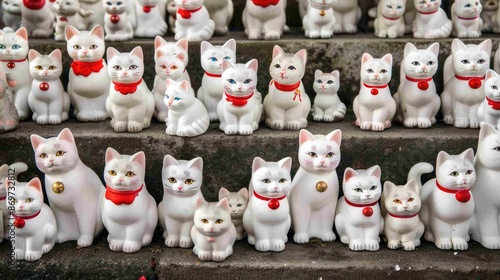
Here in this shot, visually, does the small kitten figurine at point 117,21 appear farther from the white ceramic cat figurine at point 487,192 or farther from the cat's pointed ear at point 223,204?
the white ceramic cat figurine at point 487,192

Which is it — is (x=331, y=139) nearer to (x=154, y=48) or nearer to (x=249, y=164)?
(x=249, y=164)

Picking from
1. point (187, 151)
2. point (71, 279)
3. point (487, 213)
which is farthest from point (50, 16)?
point (487, 213)

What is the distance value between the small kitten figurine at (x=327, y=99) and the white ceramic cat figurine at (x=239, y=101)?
0.44 meters


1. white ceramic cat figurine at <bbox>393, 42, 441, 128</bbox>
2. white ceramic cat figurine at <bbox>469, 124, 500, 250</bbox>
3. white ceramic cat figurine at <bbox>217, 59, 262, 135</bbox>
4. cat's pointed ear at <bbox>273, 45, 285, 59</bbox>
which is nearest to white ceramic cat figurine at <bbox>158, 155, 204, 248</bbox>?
white ceramic cat figurine at <bbox>217, 59, 262, 135</bbox>

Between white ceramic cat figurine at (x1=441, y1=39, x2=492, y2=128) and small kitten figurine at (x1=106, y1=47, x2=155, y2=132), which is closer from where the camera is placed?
small kitten figurine at (x1=106, y1=47, x2=155, y2=132)

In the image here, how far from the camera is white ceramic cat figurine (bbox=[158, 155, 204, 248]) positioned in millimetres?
4523

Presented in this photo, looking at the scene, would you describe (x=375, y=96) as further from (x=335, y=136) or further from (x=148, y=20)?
(x=148, y=20)

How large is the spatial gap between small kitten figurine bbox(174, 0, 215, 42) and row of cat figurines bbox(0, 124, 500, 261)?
1.37 metres

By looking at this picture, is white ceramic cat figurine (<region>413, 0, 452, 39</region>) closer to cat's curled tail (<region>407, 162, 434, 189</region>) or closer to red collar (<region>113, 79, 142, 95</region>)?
cat's curled tail (<region>407, 162, 434, 189</region>)

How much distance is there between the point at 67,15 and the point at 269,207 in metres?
2.27

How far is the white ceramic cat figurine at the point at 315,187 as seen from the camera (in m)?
4.54

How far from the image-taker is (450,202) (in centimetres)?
455

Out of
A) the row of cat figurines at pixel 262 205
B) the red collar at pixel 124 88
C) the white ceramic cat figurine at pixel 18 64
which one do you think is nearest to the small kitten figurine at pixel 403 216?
the row of cat figurines at pixel 262 205

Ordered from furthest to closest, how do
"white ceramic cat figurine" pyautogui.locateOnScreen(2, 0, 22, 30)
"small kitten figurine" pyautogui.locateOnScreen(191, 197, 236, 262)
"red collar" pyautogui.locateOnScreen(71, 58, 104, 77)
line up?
1. "white ceramic cat figurine" pyautogui.locateOnScreen(2, 0, 22, 30)
2. "red collar" pyautogui.locateOnScreen(71, 58, 104, 77)
3. "small kitten figurine" pyautogui.locateOnScreen(191, 197, 236, 262)
